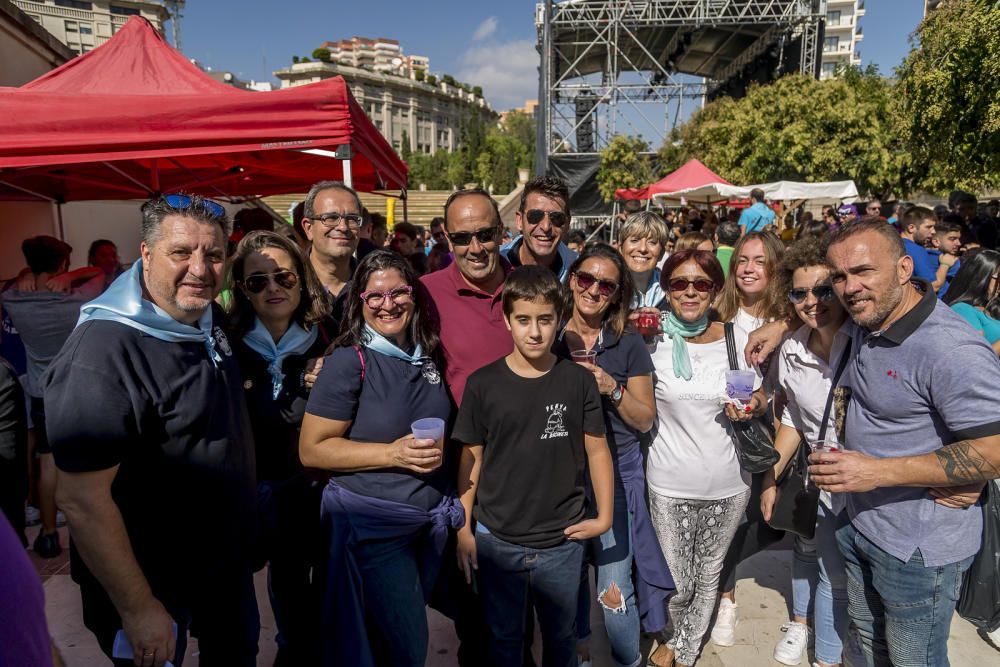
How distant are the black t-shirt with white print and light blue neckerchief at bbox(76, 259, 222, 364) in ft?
3.35

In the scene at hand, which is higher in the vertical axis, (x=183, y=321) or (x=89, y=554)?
(x=183, y=321)

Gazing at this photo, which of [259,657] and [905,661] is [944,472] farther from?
[259,657]

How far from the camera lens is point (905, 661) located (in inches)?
80.2

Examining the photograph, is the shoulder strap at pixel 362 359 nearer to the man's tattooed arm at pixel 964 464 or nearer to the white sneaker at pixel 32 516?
the man's tattooed arm at pixel 964 464

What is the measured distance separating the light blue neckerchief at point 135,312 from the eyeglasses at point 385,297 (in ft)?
2.03

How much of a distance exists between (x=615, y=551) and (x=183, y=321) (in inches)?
78.1

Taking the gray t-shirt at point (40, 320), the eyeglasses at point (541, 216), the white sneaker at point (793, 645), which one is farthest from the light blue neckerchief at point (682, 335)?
the gray t-shirt at point (40, 320)

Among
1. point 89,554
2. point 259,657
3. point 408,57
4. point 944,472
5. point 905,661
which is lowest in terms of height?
point 259,657

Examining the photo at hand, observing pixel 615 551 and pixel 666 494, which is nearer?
pixel 615 551

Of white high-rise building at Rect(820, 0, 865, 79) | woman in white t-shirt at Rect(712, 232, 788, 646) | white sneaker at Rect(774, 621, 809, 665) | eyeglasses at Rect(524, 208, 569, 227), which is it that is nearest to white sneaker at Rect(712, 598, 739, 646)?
woman in white t-shirt at Rect(712, 232, 788, 646)

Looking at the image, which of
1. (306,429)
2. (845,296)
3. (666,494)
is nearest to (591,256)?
(845,296)

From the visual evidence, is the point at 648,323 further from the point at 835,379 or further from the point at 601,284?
the point at 835,379

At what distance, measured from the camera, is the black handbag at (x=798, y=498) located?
8.17 ft

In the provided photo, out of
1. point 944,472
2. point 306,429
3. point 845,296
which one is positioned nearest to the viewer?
point 944,472
